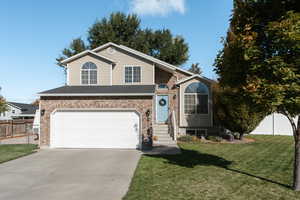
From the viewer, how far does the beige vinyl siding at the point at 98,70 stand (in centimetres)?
1655

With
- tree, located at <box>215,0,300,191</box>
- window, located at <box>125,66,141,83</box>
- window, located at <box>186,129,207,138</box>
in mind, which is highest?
window, located at <box>125,66,141,83</box>

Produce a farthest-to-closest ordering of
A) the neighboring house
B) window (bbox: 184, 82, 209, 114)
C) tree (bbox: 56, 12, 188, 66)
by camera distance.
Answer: the neighboring house < tree (bbox: 56, 12, 188, 66) < window (bbox: 184, 82, 209, 114)

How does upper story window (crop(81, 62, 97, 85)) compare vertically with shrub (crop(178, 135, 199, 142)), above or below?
above

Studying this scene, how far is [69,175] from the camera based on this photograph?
7855mm

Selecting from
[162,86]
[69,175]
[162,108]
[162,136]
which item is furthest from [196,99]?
[69,175]

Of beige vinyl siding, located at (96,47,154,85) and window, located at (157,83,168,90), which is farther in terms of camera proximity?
window, located at (157,83,168,90)

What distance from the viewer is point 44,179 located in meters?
7.43

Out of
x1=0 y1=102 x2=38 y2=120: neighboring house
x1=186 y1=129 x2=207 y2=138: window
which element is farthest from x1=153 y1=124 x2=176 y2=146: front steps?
x1=0 y1=102 x2=38 y2=120: neighboring house

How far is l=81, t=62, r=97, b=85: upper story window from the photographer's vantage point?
54.6 ft

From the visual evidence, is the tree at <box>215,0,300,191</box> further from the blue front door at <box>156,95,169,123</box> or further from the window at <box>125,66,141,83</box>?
the blue front door at <box>156,95,169,123</box>

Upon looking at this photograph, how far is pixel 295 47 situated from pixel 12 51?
66.1 ft

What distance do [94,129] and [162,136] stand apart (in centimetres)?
460

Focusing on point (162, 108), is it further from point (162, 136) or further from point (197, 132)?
point (197, 132)

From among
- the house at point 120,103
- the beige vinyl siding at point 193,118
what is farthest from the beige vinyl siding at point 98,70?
the beige vinyl siding at point 193,118
